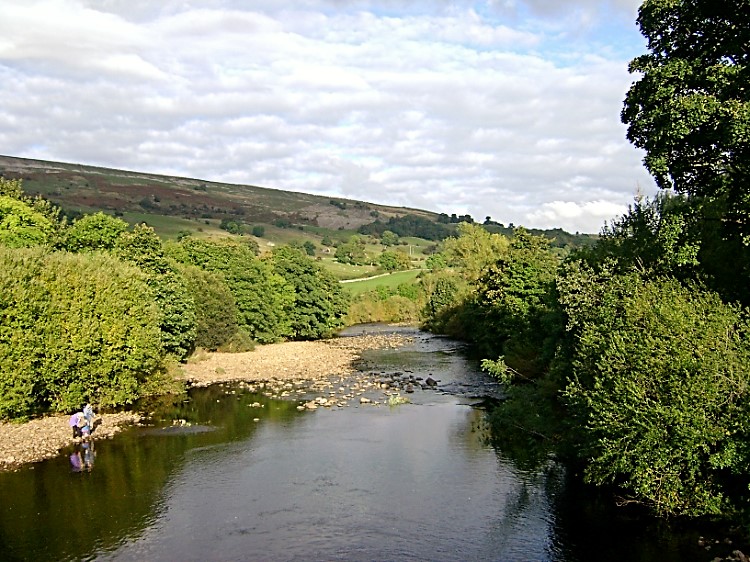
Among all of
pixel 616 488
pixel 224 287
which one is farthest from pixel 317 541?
pixel 224 287

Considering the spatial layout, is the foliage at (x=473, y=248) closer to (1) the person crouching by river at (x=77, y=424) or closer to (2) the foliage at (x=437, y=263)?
(2) the foliage at (x=437, y=263)

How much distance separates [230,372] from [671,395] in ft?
147

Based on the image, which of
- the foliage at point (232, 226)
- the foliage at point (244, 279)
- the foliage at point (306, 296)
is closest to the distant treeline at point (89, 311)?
the foliage at point (244, 279)

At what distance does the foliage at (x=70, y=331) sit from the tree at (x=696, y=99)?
3247 centimetres

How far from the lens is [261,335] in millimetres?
83375

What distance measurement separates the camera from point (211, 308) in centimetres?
7012

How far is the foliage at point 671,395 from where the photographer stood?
22.3m

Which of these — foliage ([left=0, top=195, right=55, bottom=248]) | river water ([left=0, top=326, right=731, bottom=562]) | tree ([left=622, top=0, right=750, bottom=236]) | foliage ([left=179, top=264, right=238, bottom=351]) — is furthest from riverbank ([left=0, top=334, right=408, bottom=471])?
tree ([left=622, top=0, right=750, bottom=236])

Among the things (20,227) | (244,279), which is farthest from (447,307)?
(20,227)

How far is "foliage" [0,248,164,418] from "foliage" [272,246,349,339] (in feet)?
148

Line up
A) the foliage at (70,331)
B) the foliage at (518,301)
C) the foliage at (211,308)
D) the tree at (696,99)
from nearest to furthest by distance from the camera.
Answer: the tree at (696,99), the foliage at (70,331), the foliage at (518,301), the foliage at (211,308)

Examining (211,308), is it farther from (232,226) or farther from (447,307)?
(232,226)

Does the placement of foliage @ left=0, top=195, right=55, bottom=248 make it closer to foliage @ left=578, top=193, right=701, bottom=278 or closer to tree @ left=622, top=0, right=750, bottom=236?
foliage @ left=578, top=193, right=701, bottom=278

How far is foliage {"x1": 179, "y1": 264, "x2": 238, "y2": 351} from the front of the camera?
6756cm
